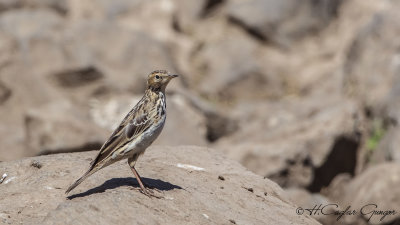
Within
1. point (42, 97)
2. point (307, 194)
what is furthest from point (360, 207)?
point (42, 97)

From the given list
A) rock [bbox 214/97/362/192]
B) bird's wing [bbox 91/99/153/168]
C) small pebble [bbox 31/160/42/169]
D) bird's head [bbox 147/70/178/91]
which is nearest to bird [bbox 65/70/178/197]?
bird's wing [bbox 91/99/153/168]

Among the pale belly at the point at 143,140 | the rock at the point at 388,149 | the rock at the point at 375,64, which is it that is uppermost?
the rock at the point at 375,64

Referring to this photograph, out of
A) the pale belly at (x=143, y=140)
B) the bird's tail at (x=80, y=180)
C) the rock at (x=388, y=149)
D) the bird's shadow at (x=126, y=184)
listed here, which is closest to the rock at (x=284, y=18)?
the rock at (x=388, y=149)

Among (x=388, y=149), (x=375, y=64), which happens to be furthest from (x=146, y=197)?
(x=375, y=64)

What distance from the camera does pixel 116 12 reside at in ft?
90.3

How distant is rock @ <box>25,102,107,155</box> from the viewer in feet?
57.3

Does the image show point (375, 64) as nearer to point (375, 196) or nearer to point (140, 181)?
point (375, 196)

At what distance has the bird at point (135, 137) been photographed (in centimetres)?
973

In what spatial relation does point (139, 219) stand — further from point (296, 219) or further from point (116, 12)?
point (116, 12)

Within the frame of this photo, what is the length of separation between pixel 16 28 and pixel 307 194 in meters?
10.6

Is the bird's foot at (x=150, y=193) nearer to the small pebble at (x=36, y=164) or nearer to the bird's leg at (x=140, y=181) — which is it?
the bird's leg at (x=140, y=181)

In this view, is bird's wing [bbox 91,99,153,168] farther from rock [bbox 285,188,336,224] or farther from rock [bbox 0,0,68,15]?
rock [bbox 0,0,68,15]

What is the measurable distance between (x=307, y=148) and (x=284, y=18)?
11079 millimetres

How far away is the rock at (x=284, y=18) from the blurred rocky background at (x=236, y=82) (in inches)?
1.4
